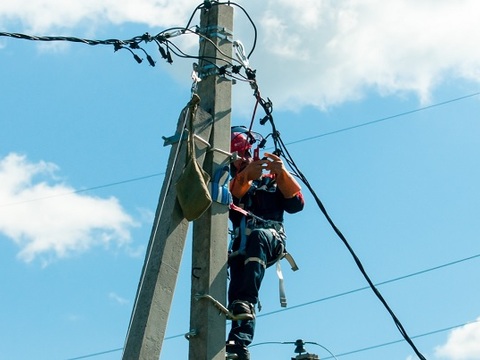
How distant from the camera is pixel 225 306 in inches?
278

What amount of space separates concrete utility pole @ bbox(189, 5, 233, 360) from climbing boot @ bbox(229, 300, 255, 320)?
15.9 inches

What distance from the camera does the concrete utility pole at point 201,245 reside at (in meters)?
6.36

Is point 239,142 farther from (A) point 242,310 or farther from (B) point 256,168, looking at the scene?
(A) point 242,310

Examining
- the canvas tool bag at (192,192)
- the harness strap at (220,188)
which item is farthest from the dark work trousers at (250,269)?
the canvas tool bag at (192,192)

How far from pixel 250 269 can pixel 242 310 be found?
44 centimetres

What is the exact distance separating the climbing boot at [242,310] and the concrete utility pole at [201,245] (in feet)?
1.33

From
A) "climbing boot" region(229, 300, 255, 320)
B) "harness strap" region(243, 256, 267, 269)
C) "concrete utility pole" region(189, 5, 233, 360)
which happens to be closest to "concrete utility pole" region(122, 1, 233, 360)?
"concrete utility pole" region(189, 5, 233, 360)

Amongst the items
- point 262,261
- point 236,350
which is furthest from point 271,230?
point 236,350

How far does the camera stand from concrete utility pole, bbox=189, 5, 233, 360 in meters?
6.88

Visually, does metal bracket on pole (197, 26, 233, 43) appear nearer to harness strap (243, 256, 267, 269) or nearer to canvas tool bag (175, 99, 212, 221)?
canvas tool bag (175, 99, 212, 221)

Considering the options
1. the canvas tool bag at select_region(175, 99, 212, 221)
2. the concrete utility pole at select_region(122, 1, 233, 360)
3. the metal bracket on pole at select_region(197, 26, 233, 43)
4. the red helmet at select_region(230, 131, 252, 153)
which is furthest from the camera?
the red helmet at select_region(230, 131, 252, 153)

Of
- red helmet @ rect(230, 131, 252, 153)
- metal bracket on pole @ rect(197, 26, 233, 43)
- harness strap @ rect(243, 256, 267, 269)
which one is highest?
metal bracket on pole @ rect(197, 26, 233, 43)

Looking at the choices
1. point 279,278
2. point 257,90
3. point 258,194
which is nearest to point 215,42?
point 257,90

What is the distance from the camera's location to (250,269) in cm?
781
